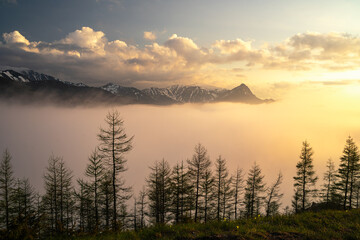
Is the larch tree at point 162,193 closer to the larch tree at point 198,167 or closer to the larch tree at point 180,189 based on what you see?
the larch tree at point 180,189

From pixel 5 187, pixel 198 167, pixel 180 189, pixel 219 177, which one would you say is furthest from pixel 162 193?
pixel 5 187

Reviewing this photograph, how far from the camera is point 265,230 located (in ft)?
23.9

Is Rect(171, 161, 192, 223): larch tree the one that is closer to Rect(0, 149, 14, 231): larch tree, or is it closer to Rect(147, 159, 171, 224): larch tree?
Rect(147, 159, 171, 224): larch tree

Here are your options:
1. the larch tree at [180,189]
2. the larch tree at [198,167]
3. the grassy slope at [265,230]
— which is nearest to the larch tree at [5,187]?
the larch tree at [180,189]

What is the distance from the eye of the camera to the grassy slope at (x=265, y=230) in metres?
6.77

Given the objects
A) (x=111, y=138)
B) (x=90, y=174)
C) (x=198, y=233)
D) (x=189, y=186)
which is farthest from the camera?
(x=189, y=186)

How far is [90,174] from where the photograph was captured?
2519 cm

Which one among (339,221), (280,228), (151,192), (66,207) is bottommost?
(66,207)

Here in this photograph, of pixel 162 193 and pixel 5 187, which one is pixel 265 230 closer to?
pixel 162 193

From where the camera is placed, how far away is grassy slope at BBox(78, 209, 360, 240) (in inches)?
267

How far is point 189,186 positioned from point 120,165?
10.8m

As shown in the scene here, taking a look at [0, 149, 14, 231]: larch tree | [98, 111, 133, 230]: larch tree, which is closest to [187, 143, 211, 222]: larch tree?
[98, 111, 133, 230]: larch tree

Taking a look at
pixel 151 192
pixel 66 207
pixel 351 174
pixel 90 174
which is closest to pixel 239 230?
pixel 90 174

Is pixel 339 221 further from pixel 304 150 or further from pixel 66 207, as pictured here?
pixel 66 207
